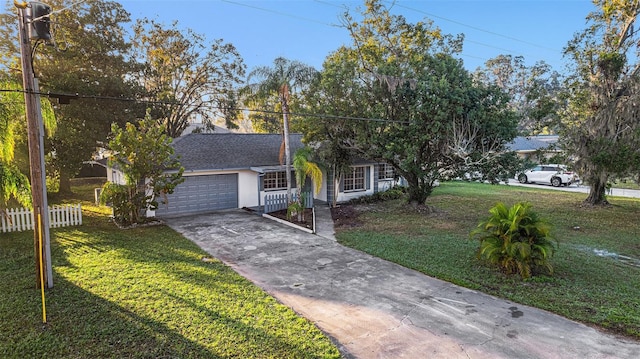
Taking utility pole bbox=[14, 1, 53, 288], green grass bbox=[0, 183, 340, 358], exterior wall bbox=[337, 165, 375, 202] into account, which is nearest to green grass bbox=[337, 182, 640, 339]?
exterior wall bbox=[337, 165, 375, 202]

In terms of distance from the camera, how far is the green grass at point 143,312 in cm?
470

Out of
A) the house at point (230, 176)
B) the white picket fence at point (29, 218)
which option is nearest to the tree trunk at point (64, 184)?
the house at point (230, 176)

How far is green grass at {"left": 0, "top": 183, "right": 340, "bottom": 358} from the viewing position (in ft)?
15.4

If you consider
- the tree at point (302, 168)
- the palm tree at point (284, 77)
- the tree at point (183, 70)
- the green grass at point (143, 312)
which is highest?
the tree at point (183, 70)

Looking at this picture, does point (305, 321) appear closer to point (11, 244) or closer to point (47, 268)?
point (47, 268)

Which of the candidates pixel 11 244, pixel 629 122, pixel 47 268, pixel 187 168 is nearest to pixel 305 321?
pixel 47 268

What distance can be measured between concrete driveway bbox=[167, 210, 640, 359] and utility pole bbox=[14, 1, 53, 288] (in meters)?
3.56

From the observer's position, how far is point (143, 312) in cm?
570

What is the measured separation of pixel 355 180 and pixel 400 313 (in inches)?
511

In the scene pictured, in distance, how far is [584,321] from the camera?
5.57 metres

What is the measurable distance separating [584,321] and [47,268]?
30.2 ft

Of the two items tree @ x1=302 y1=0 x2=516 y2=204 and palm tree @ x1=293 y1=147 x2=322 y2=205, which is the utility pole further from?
palm tree @ x1=293 y1=147 x2=322 y2=205

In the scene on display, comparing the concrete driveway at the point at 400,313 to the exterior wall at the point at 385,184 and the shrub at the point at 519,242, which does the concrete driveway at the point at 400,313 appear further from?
the exterior wall at the point at 385,184

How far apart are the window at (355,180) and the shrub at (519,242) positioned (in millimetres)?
10787
